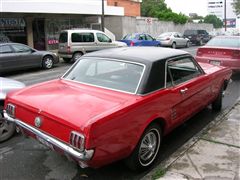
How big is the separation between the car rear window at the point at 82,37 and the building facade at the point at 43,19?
534 cm

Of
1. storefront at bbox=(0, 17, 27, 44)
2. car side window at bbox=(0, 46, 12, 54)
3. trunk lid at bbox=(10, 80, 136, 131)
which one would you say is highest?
storefront at bbox=(0, 17, 27, 44)

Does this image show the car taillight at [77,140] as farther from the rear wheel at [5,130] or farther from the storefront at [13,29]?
the storefront at [13,29]

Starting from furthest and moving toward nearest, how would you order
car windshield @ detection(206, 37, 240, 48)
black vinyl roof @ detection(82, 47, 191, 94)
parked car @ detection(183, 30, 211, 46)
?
parked car @ detection(183, 30, 211, 46), car windshield @ detection(206, 37, 240, 48), black vinyl roof @ detection(82, 47, 191, 94)

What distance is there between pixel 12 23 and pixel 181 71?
1895 centimetres

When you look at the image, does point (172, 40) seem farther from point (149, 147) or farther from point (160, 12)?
point (149, 147)

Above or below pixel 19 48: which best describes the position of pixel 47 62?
below

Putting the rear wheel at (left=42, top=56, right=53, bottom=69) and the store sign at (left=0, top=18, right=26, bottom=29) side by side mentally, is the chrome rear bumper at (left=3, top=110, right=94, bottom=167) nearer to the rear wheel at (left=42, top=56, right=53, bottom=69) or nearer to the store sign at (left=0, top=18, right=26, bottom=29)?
the rear wheel at (left=42, top=56, right=53, bottom=69)

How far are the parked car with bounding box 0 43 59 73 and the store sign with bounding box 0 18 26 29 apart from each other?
8.20m

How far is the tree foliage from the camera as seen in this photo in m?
40.0

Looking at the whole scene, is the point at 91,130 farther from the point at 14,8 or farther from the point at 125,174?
Answer: the point at 14,8

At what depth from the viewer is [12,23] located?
2127 centimetres

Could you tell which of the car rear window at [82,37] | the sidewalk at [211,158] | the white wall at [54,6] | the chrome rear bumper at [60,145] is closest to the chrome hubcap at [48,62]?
the car rear window at [82,37]

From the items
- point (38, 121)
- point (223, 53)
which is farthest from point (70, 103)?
point (223, 53)

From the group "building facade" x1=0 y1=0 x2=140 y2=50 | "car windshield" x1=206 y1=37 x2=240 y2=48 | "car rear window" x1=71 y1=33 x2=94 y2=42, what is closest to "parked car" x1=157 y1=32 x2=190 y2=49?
"building facade" x1=0 y1=0 x2=140 y2=50
